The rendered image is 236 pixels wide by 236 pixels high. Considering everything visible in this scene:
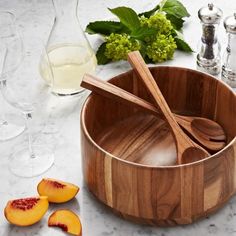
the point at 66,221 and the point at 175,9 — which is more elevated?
the point at 175,9

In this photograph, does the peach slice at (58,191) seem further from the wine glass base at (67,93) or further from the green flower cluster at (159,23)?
the green flower cluster at (159,23)

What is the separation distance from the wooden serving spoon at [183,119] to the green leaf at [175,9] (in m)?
0.40

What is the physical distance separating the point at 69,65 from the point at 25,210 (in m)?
0.40

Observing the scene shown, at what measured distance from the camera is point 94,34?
1.61 metres

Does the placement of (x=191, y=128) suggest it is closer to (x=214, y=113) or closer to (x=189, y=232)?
(x=214, y=113)

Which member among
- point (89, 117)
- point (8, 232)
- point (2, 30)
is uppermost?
point (2, 30)

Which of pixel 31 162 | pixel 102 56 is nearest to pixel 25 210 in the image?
pixel 31 162

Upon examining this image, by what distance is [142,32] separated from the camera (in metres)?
1.51

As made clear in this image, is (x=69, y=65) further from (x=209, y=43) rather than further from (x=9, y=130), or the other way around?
(x=209, y=43)

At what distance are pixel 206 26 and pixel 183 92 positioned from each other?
0.68 ft

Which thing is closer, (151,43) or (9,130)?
(9,130)

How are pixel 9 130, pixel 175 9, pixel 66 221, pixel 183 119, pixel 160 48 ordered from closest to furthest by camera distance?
pixel 66 221 → pixel 183 119 → pixel 9 130 → pixel 160 48 → pixel 175 9

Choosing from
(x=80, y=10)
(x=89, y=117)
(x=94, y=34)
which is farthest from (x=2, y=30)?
(x=80, y=10)

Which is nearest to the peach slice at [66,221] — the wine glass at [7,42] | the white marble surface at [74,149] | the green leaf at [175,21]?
the white marble surface at [74,149]
